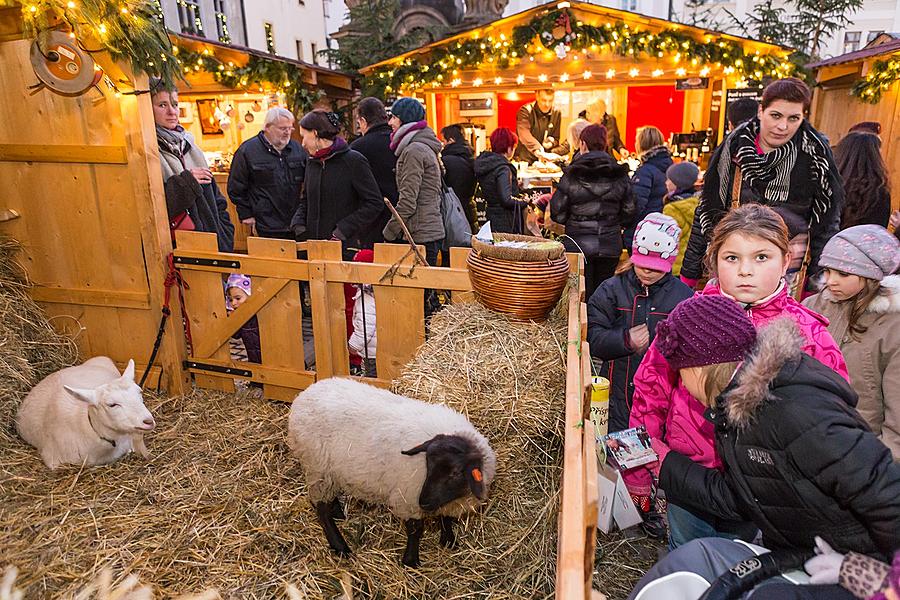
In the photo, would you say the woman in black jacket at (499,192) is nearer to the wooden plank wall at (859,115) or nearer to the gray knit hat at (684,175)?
the gray knit hat at (684,175)

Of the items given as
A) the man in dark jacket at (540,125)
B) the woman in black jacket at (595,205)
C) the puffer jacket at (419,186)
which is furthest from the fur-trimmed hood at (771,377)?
the man in dark jacket at (540,125)

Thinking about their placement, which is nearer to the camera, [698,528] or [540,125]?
[698,528]

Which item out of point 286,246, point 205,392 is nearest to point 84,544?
point 205,392

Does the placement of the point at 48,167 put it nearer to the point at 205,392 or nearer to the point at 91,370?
the point at 91,370

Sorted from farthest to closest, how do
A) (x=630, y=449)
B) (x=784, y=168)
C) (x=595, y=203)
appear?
(x=595, y=203) < (x=784, y=168) < (x=630, y=449)

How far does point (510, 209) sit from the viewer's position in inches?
243

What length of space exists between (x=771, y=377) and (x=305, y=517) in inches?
93.4

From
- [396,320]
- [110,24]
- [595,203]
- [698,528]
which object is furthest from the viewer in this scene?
[595,203]

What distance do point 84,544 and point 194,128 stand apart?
10208 mm

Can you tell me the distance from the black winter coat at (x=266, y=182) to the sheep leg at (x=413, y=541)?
12.5 ft

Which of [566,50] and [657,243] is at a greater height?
[566,50]

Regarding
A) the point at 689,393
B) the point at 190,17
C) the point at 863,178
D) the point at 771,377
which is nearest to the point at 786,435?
the point at 771,377

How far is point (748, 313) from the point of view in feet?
7.40

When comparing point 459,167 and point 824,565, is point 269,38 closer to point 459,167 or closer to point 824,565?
point 459,167
